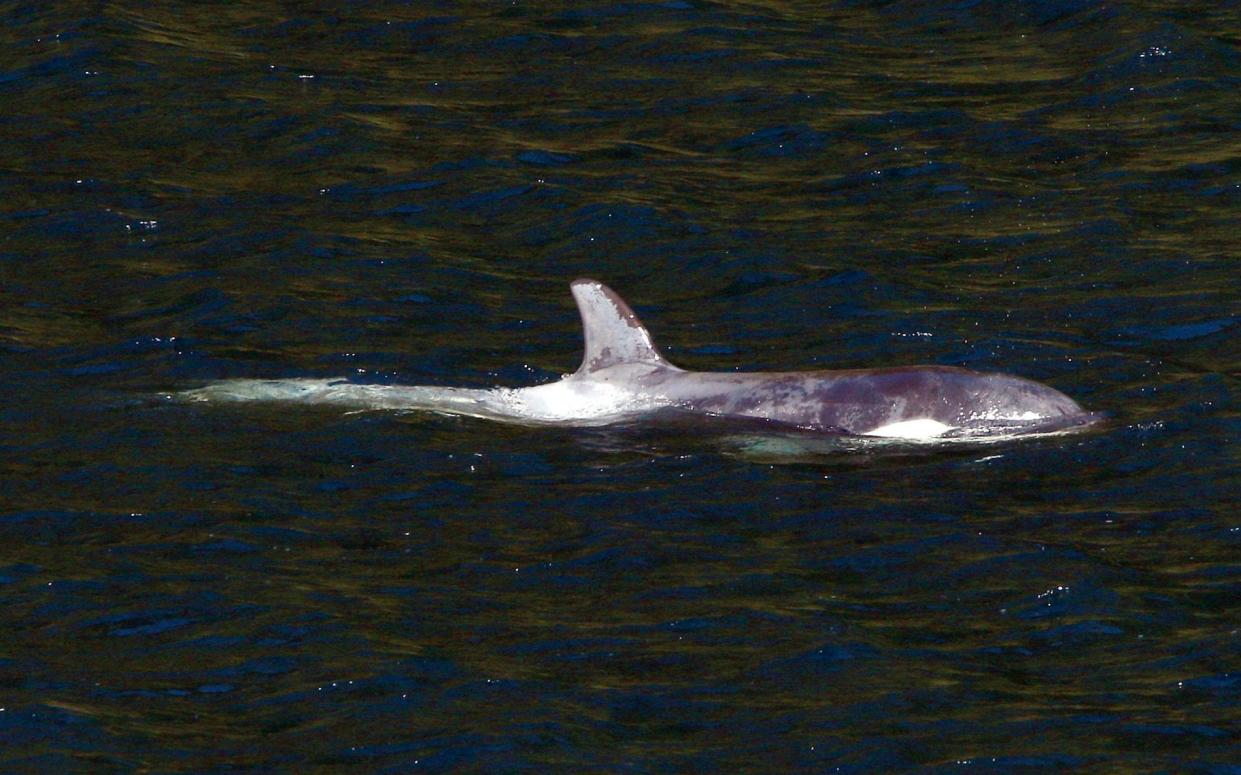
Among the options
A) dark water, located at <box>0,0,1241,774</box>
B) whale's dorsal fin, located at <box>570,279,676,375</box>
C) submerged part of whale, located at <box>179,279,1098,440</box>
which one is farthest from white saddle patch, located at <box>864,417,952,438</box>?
whale's dorsal fin, located at <box>570,279,676,375</box>

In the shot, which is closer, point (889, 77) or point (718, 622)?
point (718, 622)

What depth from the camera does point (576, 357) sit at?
14.0 meters

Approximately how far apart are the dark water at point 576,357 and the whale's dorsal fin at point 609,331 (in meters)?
0.82

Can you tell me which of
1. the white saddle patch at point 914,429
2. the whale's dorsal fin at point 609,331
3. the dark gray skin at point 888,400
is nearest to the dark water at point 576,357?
the white saddle patch at point 914,429

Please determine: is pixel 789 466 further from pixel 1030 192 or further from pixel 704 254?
pixel 1030 192

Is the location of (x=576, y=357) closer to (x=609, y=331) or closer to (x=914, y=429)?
(x=609, y=331)

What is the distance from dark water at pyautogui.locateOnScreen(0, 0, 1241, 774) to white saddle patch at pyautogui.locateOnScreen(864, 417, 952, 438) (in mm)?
261

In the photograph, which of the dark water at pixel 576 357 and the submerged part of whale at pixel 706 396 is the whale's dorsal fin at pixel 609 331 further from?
the dark water at pixel 576 357

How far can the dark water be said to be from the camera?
8.62m

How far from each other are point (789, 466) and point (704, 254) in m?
4.44

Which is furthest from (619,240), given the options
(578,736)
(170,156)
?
(578,736)

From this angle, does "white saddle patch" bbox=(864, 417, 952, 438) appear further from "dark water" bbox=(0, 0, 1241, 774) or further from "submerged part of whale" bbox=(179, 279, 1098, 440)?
"dark water" bbox=(0, 0, 1241, 774)

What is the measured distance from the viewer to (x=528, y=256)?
15953 millimetres

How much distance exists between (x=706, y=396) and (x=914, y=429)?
1.35m
